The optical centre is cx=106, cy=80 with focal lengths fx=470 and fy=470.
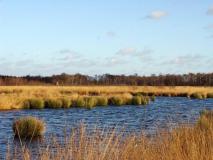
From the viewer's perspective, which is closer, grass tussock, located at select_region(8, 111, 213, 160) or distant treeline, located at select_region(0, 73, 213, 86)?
grass tussock, located at select_region(8, 111, 213, 160)

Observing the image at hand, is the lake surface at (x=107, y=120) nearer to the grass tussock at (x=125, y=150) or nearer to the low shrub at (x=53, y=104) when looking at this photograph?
the grass tussock at (x=125, y=150)

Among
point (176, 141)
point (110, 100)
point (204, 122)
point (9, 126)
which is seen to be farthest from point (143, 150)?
point (110, 100)

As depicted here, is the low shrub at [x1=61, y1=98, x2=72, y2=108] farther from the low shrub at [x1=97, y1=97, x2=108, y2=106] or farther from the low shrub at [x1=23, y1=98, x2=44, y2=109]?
the low shrub at [x1=97, y1=97, x2=108, y2=106]

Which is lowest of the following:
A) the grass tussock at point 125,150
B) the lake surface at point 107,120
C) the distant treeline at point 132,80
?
the lake surface at point 107,120

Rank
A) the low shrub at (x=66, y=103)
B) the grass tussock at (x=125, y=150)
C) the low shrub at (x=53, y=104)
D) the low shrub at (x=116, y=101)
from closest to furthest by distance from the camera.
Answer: the grass tussock at (x=125, y=150), the low shrub at (x=53, y=104), the low shrub at (x=66, y=103), the low shrub at (x=116, y=101)

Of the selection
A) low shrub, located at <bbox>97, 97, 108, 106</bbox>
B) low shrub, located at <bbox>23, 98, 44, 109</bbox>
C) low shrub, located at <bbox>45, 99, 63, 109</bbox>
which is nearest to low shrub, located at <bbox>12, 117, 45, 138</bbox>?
low shrub, located at <bbox>23, 98, 44, 109</bbox>

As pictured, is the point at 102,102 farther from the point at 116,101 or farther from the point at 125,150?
Result: the point at 125,150

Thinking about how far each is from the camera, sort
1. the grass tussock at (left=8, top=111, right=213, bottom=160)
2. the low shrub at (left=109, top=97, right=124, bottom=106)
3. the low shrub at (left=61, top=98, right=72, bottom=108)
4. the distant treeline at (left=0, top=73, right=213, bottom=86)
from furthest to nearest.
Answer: the distant treeline at (left=0, top=73, right=213, bottom=86)
the low shrub at (left=109, top=97, right=124, bottom=106)
the low shrub at (left=61, top=98, right=72, bottom=108)
the grass tussock at (left=8, top=111, right=213, bottom=160)

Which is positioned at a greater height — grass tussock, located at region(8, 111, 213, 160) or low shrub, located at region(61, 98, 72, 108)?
→ grass tussock, located at region(8, 111, 213, 160)

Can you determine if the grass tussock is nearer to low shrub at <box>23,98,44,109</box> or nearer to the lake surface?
the lake surface

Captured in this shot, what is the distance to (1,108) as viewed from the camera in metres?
31.0

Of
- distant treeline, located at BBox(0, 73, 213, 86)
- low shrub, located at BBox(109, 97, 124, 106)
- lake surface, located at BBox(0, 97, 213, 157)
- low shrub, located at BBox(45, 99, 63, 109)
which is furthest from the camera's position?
distant treeline, located at BBox(0, 73, 213, 86)

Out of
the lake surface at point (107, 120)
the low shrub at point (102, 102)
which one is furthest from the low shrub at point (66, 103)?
the lake surface at point (107, 120)

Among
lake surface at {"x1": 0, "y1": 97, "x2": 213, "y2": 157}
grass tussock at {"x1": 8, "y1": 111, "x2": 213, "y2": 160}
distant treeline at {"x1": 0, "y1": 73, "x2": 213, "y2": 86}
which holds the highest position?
distant treeline at {"x1": 0, "y1": 73, "x2": 213, "y2": 86}
